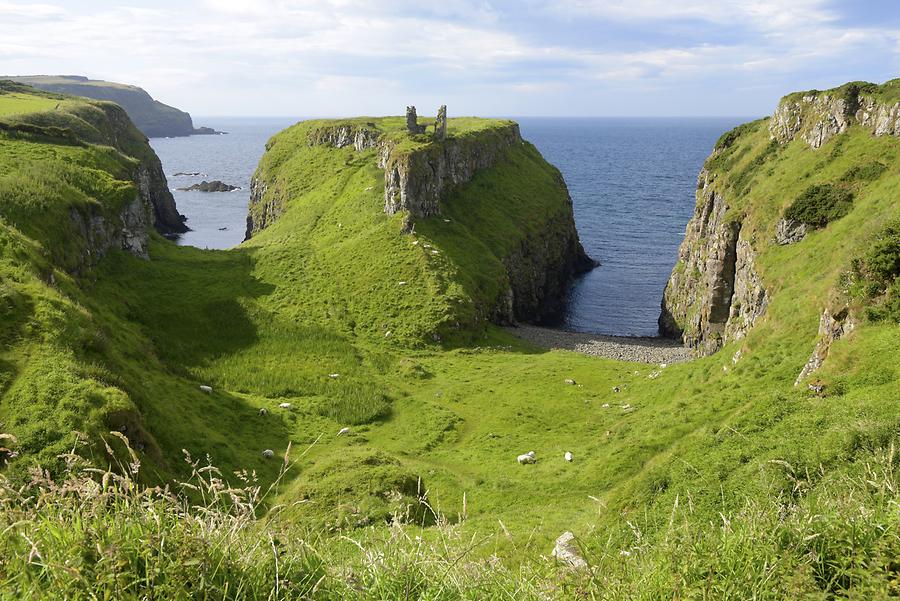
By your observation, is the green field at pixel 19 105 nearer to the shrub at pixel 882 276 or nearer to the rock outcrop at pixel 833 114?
the shrub at pixel 882 276

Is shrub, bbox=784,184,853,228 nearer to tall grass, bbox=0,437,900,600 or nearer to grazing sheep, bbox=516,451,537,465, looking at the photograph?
grazing sheep, bbox=516,451,537,465

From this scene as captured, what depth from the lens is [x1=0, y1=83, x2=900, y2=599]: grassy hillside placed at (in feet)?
20.7

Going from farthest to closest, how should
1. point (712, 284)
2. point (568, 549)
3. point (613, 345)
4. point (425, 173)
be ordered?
point (425, 173) → point (613, 345) → point (712, 284) → point (568, 549)

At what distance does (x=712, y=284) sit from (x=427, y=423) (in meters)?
38.0

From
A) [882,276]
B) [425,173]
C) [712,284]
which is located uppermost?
[425,173]

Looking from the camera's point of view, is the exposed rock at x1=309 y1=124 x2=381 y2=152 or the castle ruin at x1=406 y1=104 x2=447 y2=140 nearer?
the castle ruin at x1=406 y1=104 x2=447 y2=140

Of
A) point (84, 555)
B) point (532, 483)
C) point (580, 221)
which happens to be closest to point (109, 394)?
point (532, 483)

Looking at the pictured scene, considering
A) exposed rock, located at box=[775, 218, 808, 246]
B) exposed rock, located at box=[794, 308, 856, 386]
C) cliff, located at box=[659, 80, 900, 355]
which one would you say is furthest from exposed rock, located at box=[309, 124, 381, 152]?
exposed rock, located at box=[794, 308, 856, 386]

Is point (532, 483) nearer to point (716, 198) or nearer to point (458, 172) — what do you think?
point (716, 198)

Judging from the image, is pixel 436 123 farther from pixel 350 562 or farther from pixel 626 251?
pixel 350 562

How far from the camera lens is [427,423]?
43.2 m

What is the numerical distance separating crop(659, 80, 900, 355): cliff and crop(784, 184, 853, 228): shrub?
0.08 metres

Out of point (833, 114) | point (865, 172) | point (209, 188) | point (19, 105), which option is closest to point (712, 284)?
point (865, 172)

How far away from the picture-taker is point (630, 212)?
155 metres
